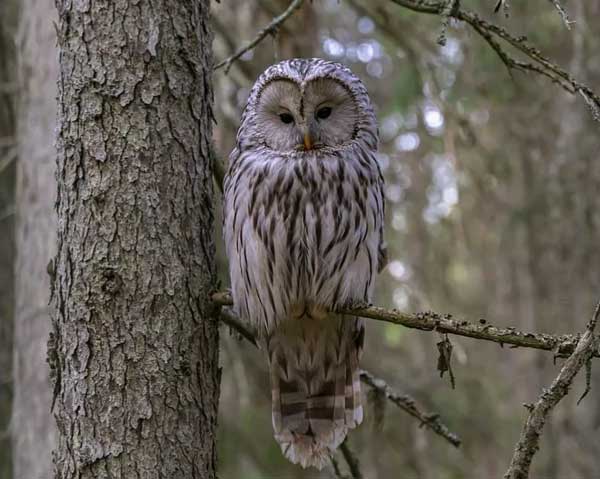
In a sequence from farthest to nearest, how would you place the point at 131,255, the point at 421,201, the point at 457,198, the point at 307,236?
the point at 421,201 < the point at 457,198 < the point at 307,236 < the point at 131,255

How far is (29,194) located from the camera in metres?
4.17

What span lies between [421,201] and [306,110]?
3675 millimetres

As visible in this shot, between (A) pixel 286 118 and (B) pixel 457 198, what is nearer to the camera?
(A) pixel 286 118

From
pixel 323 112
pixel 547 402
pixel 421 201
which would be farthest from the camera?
pixel 421 201

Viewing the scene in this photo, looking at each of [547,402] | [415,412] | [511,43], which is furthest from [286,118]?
Answer: [547,402]

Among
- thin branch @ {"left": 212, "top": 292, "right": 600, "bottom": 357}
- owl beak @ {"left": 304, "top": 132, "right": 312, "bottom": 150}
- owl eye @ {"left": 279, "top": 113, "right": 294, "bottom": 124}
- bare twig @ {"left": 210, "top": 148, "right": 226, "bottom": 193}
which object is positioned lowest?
thin branch @ {"left": 212, "top": 292, "right": 600, "bottom": 357}

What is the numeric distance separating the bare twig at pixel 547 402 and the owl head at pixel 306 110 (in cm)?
139

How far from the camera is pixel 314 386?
10.7 feet

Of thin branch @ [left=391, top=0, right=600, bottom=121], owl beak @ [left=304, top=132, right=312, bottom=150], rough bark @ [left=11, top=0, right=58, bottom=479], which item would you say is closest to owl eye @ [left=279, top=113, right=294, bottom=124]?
owl beak @ [left=304, top=132, right=312, bottom=150]

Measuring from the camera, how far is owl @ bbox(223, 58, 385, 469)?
288 cm

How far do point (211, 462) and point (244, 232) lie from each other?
0.77 meters

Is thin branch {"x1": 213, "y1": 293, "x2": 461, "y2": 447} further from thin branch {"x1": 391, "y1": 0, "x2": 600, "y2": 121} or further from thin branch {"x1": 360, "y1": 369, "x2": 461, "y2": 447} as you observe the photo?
thin branch {"x1": 391, "y1": 0, "x2": 600, "y2": 121}

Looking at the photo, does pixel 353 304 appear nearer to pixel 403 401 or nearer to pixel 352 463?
pixel 403 401

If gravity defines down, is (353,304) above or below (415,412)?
above
